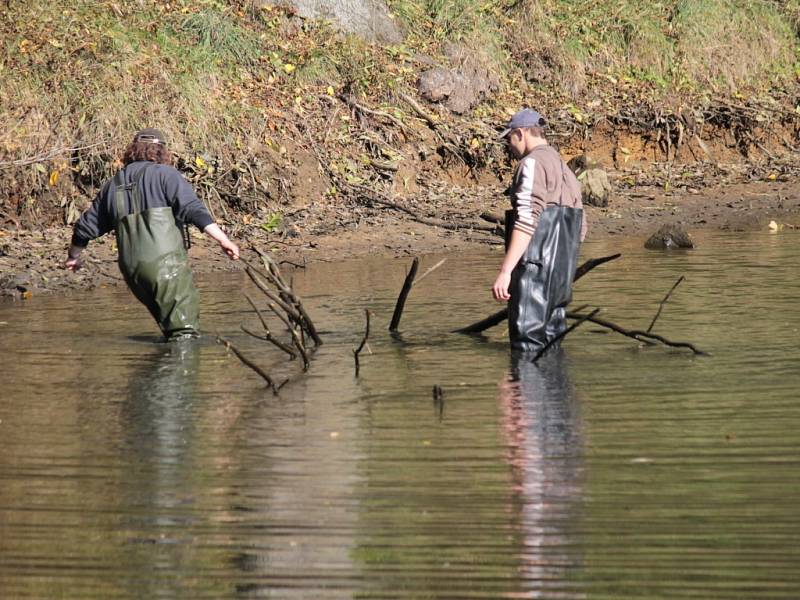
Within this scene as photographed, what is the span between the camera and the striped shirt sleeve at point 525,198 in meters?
9.67

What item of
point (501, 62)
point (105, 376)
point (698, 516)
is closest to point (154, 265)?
point (105, 376)

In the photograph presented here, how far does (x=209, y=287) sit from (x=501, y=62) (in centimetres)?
961

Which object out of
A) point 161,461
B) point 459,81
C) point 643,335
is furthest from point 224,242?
point 459,81

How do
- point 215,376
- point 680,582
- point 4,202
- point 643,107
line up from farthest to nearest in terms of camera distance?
point 643,107 < point 4,202 < point 215,376 < point 680,582

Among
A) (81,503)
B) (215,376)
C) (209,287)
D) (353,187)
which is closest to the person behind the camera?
(81,503)

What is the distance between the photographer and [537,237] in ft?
32.7

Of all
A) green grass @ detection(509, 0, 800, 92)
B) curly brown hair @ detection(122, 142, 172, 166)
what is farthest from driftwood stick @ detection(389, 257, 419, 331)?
green grass @ detection(509, 0, 800, 92)

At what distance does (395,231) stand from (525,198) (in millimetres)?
7935

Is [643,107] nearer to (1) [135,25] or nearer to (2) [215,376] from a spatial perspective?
(1) [135,25]

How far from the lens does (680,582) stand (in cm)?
543

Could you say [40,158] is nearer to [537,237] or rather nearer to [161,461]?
[537,237]

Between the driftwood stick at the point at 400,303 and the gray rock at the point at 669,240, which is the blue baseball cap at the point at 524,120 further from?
the gray rock at the point at 669,240

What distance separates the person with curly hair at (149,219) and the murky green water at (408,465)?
1.69 ft

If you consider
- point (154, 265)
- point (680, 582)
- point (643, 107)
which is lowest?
point (680, 582)
